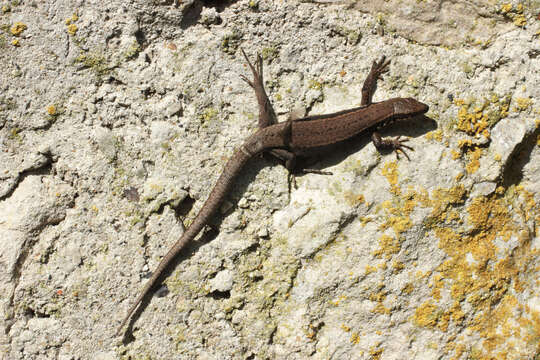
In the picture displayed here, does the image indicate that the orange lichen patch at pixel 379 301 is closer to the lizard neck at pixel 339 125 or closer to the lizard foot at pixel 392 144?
the lizard foot at pixel 392 144

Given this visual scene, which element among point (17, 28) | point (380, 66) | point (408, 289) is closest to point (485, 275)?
point (408, 289)

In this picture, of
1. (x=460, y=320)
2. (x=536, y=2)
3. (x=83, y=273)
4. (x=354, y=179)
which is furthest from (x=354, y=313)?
(x=536, y=2)

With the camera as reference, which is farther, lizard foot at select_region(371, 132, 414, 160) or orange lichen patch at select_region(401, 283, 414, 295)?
lizard foot at select_region(371, 132, 414, 160)

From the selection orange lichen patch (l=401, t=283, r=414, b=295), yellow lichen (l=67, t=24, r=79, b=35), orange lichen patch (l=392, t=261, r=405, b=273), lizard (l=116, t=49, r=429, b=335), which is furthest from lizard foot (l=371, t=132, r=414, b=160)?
yellow lichen (l=67, t=24, r=79, b=35)

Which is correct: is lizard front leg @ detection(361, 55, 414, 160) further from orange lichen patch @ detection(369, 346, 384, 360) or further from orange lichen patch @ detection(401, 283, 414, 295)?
orange lichen patch @ detection(369, 346, 384, 360)

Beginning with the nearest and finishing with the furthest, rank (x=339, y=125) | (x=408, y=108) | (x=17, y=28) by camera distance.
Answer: (x=17, y=28), (x=408, y=108), (x=339, y=125)

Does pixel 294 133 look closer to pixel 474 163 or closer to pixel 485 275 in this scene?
pixel 474 163

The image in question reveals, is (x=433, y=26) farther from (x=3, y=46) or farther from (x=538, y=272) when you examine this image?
(x=3, y=46)
